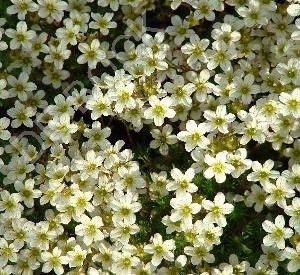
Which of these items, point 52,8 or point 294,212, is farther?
point 52,8

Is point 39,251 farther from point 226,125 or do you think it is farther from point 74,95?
point 226,125

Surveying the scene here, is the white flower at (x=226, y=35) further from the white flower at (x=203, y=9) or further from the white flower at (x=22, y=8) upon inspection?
the white flower at (x=22, y=8)

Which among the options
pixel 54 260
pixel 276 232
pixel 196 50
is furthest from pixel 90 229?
pixel 196 50

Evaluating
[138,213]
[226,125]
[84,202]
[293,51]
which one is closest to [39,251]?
[84,202]

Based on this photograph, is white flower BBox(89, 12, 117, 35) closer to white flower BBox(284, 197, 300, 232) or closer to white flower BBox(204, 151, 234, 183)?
white flower BBox(204, 151, 234, 183)

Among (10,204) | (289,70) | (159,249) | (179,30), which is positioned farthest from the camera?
(179,30)

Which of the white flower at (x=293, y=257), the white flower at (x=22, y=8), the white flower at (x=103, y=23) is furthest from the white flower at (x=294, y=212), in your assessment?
the white flower at (x=22, y=8)

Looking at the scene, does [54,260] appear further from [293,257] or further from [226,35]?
[226,35]
